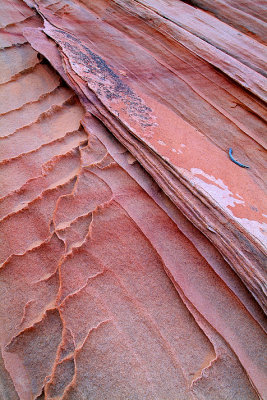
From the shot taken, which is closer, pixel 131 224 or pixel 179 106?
pixel 131 224

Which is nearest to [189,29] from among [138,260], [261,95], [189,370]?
[261,95]

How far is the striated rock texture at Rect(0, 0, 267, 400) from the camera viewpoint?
124cm

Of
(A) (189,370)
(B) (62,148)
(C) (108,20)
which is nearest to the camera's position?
(A) (189,370)

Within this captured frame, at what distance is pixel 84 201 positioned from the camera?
169 cm

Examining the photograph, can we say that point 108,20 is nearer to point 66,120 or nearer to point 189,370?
point 66,120

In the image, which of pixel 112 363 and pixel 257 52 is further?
pixel 257 52

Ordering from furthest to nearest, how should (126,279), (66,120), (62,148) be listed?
(66,120) → (62,148) → (126,279)

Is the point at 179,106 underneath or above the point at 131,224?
above

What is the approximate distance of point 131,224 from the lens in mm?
1609

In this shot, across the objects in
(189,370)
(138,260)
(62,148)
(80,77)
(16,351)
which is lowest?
(16,351)

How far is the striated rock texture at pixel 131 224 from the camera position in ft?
4.06

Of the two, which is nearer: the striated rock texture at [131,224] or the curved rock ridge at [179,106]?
the striated rock texture at [131,224]

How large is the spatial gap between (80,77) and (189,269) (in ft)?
5.24

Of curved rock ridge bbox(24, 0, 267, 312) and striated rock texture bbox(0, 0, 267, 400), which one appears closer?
striated rock texture bbox(0, 0, 267, 400)
